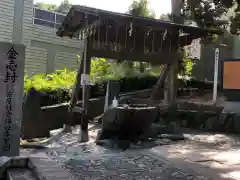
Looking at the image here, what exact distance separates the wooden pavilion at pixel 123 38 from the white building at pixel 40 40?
12.4 metres

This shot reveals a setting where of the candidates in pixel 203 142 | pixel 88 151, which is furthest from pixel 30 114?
pixel 203 142

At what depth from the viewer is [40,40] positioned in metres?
23.2

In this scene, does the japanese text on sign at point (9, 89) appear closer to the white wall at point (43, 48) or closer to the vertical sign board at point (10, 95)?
the vertical sign board at point (10, 95)

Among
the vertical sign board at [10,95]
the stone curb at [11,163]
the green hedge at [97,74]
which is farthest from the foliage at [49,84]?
the stone curb at [11,163]

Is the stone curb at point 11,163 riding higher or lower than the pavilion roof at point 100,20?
lower

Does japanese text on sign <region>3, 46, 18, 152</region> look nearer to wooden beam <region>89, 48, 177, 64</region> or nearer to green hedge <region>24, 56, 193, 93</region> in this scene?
wooden beam <region>89, 48, 177, 64</region>

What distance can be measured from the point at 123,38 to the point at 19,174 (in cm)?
582

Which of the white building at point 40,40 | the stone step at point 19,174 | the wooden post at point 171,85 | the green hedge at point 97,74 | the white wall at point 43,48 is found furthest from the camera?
the white wall at point 43,48

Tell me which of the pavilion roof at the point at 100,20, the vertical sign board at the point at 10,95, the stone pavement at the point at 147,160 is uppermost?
the pavilion roof at the point at 100,20

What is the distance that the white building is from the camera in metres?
21.0

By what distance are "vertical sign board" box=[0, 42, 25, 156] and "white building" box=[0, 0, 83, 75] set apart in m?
14.9

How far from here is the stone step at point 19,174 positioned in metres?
5.76

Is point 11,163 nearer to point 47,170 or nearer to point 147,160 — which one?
point 47,170

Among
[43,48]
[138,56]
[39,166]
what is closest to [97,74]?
[138,56]
